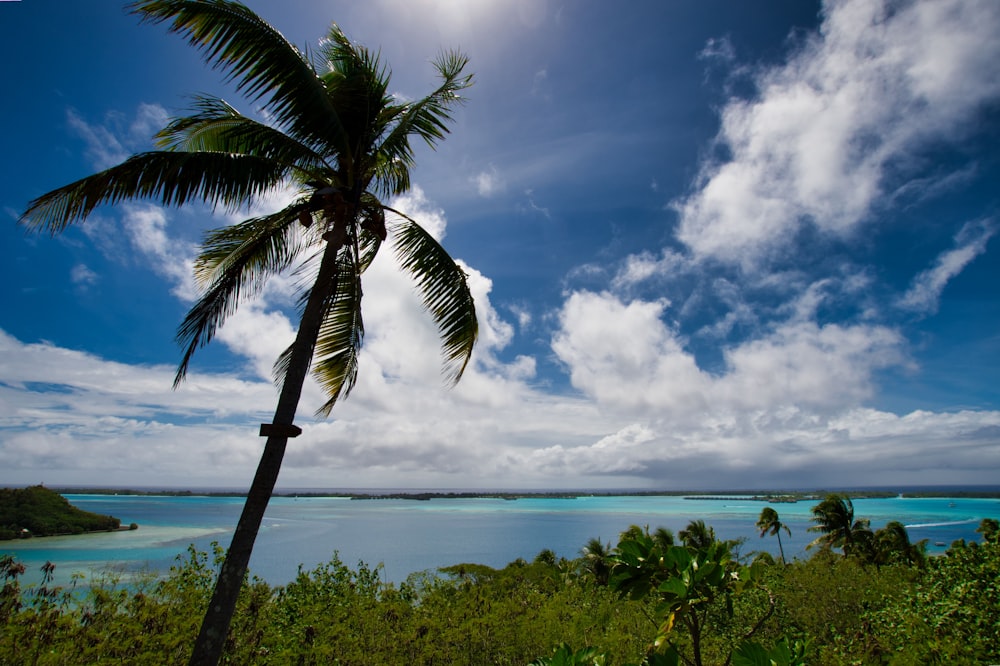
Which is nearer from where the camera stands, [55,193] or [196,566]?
[55,193]

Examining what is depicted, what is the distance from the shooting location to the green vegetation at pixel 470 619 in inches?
87.9

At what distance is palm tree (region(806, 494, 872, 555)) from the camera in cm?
3122

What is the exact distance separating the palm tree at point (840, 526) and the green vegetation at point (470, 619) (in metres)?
29.5

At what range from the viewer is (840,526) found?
3228 centimetres

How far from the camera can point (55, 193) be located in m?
3.71

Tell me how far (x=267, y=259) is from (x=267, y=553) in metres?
68.5

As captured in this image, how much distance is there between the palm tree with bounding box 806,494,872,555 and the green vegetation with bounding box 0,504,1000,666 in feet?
96.9

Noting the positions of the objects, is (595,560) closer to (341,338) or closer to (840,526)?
(840,526)

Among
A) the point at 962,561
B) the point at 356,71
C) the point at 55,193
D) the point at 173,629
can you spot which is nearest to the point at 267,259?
the point at 55,193

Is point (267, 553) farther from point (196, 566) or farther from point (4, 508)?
point (196, 566)

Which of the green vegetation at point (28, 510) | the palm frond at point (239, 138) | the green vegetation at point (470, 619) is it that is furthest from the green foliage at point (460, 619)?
the green vegetation at point (28, 510)

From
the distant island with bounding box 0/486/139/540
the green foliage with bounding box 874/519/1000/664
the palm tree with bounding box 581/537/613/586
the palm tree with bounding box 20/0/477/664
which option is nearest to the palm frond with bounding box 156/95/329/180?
the palm tree with bounding box 20/0/477/664

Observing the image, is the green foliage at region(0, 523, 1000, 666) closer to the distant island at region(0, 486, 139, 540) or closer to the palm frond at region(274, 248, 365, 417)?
the palm frond at region(274, 248, 365, 417)

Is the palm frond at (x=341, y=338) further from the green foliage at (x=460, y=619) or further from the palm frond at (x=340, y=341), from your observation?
the green foliage at (x=460, y=619)
